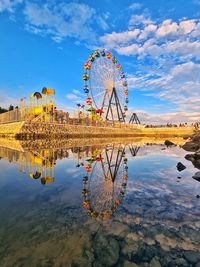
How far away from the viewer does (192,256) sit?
3.27 meters

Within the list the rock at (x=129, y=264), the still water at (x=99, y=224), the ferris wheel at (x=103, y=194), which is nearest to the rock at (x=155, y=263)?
the still water at (x=99, y=224)

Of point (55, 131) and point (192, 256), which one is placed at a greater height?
point (55, 131)

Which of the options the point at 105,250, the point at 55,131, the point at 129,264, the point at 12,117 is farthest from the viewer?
the point at 12,117

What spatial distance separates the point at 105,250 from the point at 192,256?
1.34 m

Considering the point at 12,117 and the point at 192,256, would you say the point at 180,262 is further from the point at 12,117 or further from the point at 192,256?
the point at 12,117

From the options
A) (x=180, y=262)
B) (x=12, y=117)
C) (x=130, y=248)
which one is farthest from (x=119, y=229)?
(x=12, y=117)

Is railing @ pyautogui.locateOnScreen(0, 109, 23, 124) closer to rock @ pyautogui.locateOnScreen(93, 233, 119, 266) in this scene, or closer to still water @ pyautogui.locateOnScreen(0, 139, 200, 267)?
still water @ pyautogui.locateOnScreen(0, 139, 200, 267)

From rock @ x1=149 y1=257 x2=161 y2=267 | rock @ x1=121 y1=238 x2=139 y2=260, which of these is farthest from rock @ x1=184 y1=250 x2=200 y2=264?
rock @ x1=121 y1=238 x2=139 y2=260

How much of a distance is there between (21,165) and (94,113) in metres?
42.0

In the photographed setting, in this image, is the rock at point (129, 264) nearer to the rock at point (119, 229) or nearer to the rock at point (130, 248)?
the rock at point (130, 248)

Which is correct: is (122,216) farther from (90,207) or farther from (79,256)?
(79,256)

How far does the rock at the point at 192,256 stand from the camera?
316 cm

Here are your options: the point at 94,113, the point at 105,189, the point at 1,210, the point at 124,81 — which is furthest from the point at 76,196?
the point at 124,81

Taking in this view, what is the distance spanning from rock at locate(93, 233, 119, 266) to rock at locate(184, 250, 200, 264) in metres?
1.08
